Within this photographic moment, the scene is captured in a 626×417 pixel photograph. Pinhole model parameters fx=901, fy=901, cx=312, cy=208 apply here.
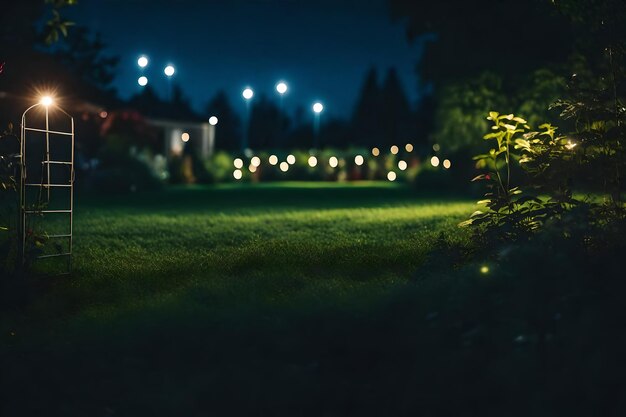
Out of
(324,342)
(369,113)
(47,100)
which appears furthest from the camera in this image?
(369,113)

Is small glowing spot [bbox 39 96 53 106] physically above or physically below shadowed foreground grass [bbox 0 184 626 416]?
above

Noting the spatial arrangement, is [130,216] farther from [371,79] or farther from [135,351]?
[371,79]

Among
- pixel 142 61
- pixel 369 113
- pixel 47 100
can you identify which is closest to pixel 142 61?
pixel 142 61

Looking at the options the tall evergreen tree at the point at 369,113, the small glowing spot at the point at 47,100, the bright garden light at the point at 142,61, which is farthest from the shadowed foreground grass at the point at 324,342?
the tall evergreen tree at the point at 369,113

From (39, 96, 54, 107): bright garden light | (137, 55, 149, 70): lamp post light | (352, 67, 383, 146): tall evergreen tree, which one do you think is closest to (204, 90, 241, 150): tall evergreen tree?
(352, 67, 383, 146): tall evergreen tree

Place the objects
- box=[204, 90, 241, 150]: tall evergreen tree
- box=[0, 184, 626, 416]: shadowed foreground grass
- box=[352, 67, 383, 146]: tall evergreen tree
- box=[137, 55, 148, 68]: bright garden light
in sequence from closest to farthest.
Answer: box=[0, 184, 626, 416]: shadowed foreground grass
box=[137, 55, 148, 68]: bright garden light
box=[352, 67, 383, 146]: tall evergreen tree
box=[204, 90, 241, 150]: tall evergreen tree

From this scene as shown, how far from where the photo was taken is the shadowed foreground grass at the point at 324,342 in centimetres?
603

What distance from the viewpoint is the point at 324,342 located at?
741 cm

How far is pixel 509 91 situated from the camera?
90.7 feet

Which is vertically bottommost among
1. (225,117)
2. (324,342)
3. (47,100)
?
(324,342)

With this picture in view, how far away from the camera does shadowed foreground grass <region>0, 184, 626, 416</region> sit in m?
6.03

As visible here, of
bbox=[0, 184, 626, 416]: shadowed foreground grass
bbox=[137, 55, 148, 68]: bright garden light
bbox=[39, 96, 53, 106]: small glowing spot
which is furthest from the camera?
bbox=[137, 55, 148, 68]: bright garden light

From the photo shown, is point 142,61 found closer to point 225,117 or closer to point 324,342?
point 324,342

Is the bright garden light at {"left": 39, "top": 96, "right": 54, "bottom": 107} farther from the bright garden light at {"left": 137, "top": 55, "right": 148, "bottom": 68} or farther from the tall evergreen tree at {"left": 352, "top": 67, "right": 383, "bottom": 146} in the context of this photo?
the tall evergreen tree at {"left": 352, "top": 67, "right": 383, "bottom": 146}
